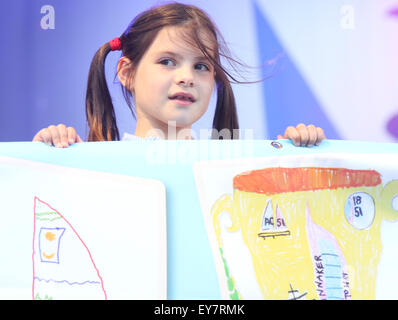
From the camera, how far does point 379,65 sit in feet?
4.47

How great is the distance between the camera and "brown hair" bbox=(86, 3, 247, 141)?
43.7 inches

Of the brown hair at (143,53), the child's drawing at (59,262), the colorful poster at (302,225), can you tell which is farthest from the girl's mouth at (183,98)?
the child's drawing at (59,262)

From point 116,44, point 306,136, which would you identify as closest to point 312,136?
point 306,136

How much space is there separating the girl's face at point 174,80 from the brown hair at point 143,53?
0.02 meters

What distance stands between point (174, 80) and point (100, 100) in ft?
1.05

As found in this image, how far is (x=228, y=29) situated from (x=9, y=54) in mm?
614

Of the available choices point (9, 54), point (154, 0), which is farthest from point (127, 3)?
point (9, 54)

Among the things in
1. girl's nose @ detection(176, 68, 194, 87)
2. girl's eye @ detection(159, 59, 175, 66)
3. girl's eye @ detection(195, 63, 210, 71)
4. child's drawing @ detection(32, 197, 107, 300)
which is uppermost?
girl's eye @ detection(159, 59, 175, 66)

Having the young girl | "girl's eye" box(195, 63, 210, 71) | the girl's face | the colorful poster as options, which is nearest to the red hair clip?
the young girl

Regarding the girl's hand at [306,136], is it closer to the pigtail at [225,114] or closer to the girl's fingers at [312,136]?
the girl's fingers at [312,136]

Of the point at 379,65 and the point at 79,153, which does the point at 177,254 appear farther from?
the point at 379,65

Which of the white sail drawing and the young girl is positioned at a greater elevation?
the young girl

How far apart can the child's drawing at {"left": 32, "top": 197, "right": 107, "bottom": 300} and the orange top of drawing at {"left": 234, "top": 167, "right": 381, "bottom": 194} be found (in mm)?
254

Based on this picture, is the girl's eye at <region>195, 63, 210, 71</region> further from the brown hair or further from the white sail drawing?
the white sail drawing
